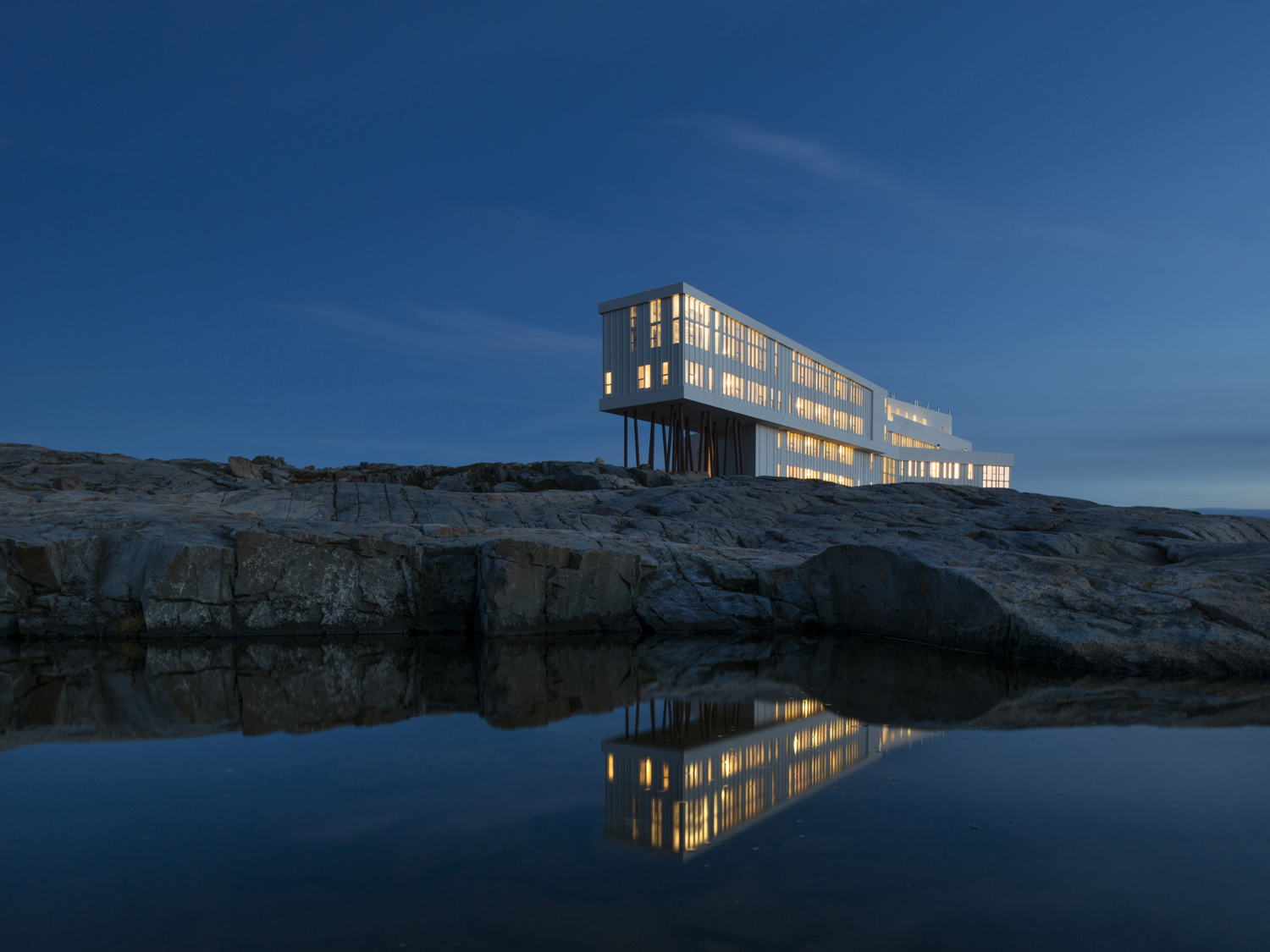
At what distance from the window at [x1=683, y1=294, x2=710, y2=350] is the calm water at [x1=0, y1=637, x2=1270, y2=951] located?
3463 centimetres

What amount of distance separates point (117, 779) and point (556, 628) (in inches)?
312

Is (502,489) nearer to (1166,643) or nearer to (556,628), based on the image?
(556,628)

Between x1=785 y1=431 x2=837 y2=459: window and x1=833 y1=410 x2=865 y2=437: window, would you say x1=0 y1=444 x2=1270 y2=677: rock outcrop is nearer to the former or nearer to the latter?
x1=785 y1=431 x2=837 y2=459: window

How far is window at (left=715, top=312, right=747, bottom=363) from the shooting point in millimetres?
42844

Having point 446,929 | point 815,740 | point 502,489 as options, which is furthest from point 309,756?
point 502,489

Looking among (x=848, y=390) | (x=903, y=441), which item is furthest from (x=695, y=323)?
(x=903, y=441)

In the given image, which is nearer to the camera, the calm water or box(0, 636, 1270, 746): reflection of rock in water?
the calm water

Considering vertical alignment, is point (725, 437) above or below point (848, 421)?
below

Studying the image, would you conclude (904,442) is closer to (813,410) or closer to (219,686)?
(813,410)

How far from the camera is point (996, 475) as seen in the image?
76.4 meters

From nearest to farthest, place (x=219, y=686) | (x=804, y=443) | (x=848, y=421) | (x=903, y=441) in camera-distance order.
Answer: (x=219, y=686), (x=804, y=443), (x=848, y=421), (x=903, y=441)

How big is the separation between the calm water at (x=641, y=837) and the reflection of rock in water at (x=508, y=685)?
0.44 m

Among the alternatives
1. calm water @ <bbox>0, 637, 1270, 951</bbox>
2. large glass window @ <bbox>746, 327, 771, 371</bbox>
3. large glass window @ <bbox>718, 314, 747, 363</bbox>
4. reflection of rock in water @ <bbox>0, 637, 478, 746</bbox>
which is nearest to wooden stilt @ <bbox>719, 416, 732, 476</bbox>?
large glass window @ <bbox>746, 327, 771, 371</bbox>

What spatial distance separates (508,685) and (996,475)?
254 feet
